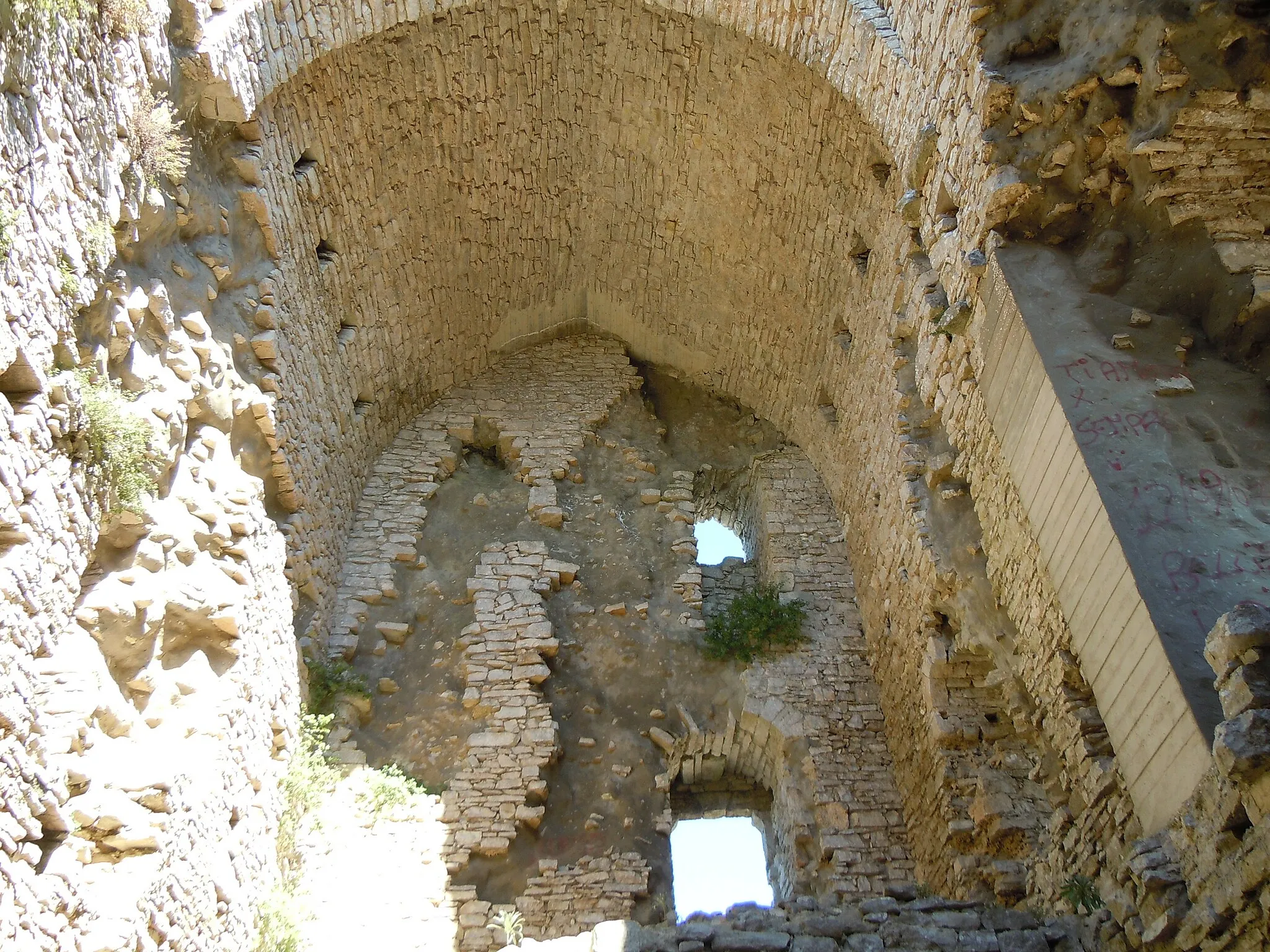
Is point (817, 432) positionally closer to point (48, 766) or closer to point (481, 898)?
point (481, 898)

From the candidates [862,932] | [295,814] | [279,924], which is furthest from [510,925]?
[862,932]

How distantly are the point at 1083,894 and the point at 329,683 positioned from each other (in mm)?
4307

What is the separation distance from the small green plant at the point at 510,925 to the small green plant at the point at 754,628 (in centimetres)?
223

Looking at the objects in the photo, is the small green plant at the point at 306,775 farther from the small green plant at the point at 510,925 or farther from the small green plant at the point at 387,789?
the small green plant at the point at 510,925

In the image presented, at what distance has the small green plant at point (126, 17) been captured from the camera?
469 cm

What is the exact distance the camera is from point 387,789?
252 inches

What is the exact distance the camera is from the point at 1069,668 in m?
4.87

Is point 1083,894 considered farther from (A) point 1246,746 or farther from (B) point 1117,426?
(B) point 1117,426

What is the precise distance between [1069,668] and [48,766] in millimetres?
4173

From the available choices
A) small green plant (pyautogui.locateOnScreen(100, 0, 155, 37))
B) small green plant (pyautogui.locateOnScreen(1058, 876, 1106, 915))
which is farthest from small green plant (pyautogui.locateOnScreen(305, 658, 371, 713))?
small green plant (pyautogui.locateOnScreen(1058, 876, 1106, 915))

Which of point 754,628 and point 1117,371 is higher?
point 754,628

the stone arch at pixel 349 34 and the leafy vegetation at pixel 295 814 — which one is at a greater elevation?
the stone arch at pixel 349 34

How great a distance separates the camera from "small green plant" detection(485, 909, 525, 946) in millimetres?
5645

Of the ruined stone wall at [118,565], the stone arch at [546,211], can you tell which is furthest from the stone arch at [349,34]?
the ruined stone wall at [118,565]
